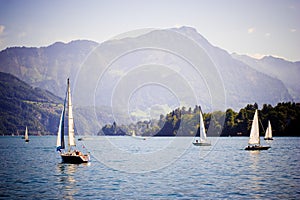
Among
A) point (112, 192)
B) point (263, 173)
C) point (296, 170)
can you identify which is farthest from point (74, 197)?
point (296, 170)

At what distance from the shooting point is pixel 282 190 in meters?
51.2

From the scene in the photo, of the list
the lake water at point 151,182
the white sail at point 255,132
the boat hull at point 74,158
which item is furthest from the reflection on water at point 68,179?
the white sail at point 255,132

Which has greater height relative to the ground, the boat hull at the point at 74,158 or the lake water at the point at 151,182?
the boat hull at the point at 74,158

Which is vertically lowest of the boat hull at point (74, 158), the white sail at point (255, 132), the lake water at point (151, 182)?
the lake water at point (151, 182)

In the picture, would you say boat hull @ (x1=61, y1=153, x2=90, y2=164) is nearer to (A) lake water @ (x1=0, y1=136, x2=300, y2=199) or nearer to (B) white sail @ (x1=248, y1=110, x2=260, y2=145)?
(A) lake water @ (x1=0, y1=136, x2=300, y2=199)

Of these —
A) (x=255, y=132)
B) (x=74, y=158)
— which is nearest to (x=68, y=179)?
(x=74, y=158)

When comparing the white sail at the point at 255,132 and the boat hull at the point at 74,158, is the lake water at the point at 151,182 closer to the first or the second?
the boat hull at the point at 74,158

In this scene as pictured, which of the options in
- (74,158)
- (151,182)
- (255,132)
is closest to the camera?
(151,182)

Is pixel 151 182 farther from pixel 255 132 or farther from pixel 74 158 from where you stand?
pixel 255 132

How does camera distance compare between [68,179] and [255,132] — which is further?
[255,132]

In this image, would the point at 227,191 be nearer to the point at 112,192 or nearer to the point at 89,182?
the point at 112,192

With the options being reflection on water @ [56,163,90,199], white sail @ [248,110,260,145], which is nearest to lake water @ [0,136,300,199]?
reflection on water @ [56,163,90,199]

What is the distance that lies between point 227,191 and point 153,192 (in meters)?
8.83

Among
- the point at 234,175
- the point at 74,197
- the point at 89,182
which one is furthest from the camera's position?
the point at 234,175
